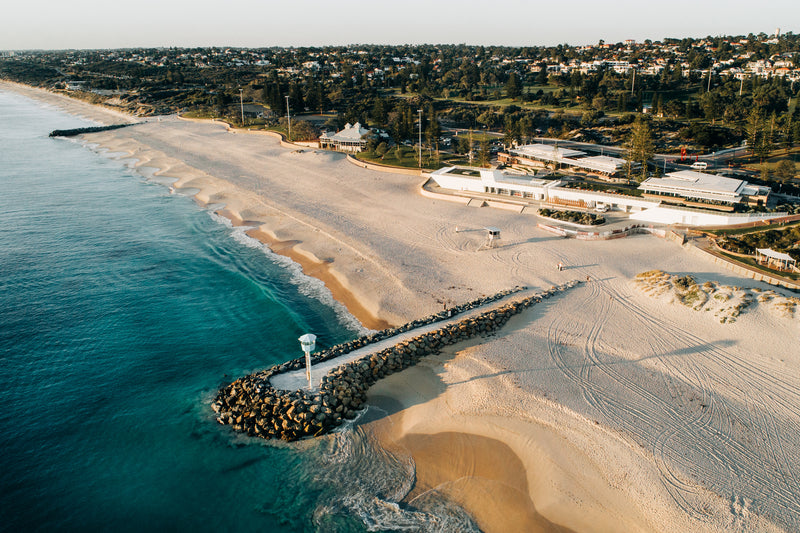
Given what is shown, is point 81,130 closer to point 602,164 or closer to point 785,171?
point 602,164

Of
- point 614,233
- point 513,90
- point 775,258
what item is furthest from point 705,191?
point 513,90

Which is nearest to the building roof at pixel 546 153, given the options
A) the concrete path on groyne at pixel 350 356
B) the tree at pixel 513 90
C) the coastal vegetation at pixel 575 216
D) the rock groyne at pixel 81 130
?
the coastal vegetation at pixel 575 216

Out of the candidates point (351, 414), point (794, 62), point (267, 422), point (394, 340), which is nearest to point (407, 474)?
point (351, 414)

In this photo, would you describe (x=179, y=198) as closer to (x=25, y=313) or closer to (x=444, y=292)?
(x=25, y=313)

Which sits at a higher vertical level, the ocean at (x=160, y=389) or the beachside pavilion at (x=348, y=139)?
the beachside pavilion at (x=348, y=139)

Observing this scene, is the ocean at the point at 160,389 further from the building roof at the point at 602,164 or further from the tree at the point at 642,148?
the tree at the point at 642,148

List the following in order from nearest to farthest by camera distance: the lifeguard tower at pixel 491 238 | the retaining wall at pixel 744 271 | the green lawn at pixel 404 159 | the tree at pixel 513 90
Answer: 1. the retaining wall at pixel 744 271
2. the lifeguard tower at pixel 491 238
3. the green lawn at pixel 404 159
4. the tree at pixel 513 90

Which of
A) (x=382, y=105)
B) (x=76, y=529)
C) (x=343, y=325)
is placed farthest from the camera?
(x=382, y=105)
